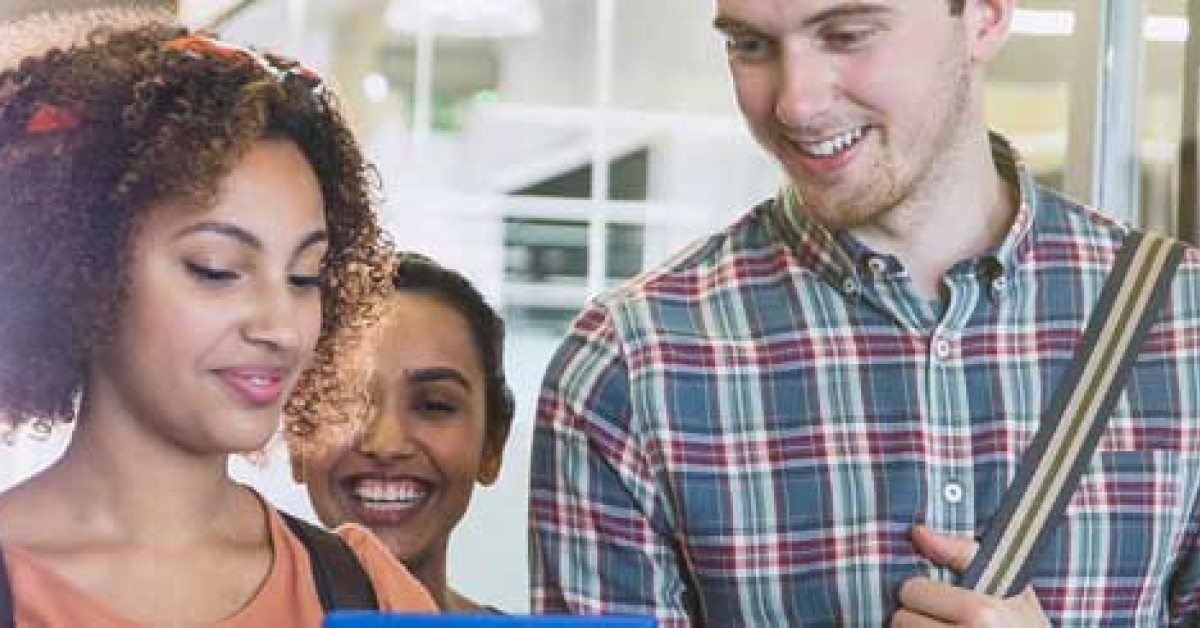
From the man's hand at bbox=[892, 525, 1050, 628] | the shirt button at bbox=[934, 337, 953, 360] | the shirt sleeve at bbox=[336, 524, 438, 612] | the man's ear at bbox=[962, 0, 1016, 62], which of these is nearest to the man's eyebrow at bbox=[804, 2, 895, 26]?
the man's ear at bbox=[962, 0, 1016, 62]

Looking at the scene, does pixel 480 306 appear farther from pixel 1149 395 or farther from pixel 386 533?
pixel 1149 395

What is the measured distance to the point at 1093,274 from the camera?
1.59 metres

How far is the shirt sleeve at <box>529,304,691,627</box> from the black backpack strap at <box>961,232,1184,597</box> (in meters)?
0.22

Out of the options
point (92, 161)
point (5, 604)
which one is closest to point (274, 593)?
point (5, 604)

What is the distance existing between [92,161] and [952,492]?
0.64 meters

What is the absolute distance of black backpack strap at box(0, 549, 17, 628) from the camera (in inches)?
47.8

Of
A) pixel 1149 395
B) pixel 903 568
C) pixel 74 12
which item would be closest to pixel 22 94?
pixel 74 12

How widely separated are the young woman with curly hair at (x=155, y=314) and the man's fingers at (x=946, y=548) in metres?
0.38

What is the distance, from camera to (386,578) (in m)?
1.38

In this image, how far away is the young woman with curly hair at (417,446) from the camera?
1.92 metres

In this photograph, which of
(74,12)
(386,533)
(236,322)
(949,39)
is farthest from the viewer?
(386,533)

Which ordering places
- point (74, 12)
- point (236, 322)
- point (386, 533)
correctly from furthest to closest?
point (386, 533), point (74, 12), point (236, 322)

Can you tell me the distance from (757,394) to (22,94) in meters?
0.56

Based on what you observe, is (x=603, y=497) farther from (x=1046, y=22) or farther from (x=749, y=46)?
(x=1046, y=22)
